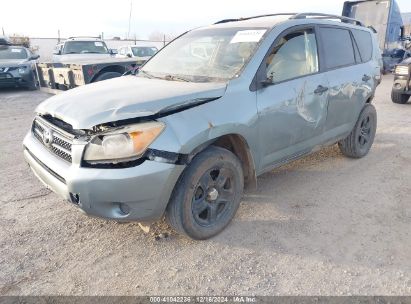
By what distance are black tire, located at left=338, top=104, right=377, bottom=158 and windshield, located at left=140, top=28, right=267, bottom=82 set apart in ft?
7.04

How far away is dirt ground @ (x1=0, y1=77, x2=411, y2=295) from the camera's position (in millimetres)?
2469

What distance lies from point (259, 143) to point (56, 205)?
7.01ft

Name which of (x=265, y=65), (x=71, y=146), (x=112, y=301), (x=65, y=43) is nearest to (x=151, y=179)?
(x=71, y=146)

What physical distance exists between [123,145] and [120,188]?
0.30 metres

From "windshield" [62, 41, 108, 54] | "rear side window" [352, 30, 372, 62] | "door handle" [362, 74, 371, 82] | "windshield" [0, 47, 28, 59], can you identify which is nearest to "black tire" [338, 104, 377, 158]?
"door handle" [362, 74, 371, 82]

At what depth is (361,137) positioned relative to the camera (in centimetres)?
491

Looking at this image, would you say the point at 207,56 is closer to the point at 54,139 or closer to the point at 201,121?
the point at 201,121

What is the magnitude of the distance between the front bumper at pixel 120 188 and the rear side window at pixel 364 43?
133 inches

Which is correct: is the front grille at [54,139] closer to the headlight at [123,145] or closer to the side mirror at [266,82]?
the headlight at [123,145]

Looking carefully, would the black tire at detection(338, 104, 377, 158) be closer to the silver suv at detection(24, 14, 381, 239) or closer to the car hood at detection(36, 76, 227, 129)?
the silver suv at detection(24, 14, 381, 239)

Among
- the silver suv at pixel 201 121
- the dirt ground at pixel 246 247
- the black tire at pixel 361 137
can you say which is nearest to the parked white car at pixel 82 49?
the dirt ground at pixel 246 247

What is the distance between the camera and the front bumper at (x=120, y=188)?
7.86ft

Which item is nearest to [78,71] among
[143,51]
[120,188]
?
[120,188]

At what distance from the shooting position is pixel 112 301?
2330 millimetres
